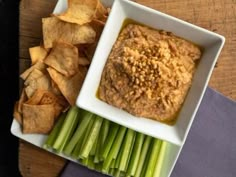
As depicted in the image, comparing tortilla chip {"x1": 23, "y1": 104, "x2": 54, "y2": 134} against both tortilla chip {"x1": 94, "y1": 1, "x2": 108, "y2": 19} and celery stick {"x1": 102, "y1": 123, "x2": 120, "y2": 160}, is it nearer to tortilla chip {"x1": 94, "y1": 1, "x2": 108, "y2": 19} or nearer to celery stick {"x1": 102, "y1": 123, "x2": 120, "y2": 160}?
celery stick {"x1": 102, "y1": 123, "x2": 120, "y2": 160}

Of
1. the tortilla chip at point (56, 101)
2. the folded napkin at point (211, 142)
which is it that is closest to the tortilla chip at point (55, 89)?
the tortilla chip at point (56, 101)

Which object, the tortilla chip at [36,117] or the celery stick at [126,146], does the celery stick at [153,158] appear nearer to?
the celery stick at [126,146]

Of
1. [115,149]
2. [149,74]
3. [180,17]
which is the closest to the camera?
[149,74]

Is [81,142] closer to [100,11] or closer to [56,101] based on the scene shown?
[56,101]

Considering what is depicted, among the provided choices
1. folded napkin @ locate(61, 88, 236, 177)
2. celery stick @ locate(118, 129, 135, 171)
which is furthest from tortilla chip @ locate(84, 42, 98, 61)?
folded napkin @ locate(61, 88, 236, 177)

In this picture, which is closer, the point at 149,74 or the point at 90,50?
the point at 149,74

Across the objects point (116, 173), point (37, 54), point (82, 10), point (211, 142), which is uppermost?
point (82, 10)

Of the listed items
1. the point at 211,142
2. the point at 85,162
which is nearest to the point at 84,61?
the point at 85,162

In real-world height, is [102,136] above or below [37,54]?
below

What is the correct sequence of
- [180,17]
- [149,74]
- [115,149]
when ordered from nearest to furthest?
1. [149,74]
2. [115,149]
3. [180,17]
